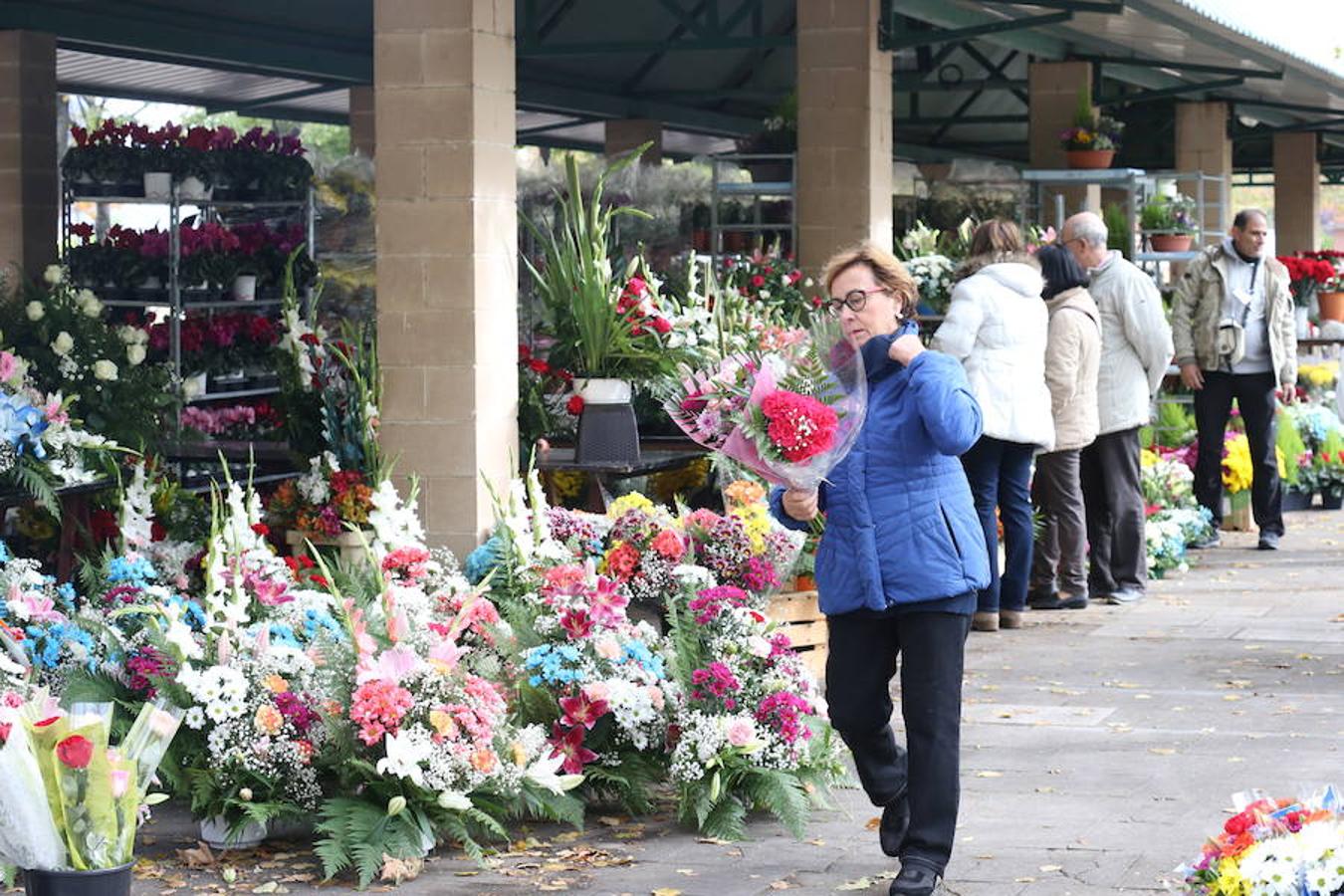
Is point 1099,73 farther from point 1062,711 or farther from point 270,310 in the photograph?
point 1062,711

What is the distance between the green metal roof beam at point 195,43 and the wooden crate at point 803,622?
724 cm

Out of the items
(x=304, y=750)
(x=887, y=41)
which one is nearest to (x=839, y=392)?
(x=304, y=750)

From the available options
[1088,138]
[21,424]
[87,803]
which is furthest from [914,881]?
[1088,138]

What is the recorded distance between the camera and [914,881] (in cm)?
496

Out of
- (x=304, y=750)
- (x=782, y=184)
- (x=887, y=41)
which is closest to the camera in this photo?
(x=304, y=750)

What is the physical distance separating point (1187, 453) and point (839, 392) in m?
8.56

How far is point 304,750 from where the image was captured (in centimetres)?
558

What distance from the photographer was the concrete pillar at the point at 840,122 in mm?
11703

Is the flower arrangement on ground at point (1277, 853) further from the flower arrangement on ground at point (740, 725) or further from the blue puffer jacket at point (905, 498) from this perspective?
the flower arrangement on ground at point (740, 725)

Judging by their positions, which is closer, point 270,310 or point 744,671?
point 744,671

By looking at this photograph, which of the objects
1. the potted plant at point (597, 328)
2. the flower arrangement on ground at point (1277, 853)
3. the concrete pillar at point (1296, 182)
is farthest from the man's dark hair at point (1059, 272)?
the concrete pillar at point (1296, 182)

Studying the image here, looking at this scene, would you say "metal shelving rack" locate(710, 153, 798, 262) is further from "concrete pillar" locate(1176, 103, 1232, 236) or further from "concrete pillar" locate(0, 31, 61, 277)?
"concrete pillar" locate(1176, 103, 1232, 236)

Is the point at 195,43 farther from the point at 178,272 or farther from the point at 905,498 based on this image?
the point at 905,498

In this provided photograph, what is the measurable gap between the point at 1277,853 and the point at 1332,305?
1210 cm
